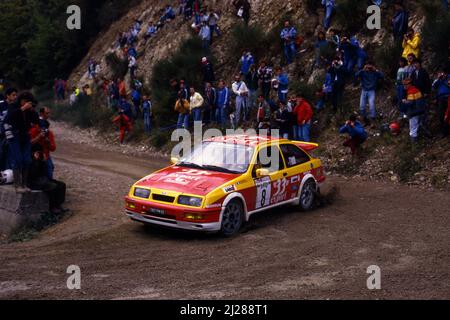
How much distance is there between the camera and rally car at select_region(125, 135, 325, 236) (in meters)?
9.91

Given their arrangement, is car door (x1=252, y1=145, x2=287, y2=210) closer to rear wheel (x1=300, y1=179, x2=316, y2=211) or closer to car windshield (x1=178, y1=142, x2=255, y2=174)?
car windshield (x1=178, y1=142, x2=255, y2=174)

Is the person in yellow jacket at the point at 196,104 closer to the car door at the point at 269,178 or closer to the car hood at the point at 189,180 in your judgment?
the car door at the point at 269,178

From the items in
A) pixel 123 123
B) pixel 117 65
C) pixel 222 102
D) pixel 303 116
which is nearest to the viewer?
pixel 303 116

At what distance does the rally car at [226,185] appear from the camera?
9.91 meters

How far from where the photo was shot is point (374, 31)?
67.3ft

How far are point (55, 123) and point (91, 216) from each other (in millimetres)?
21670

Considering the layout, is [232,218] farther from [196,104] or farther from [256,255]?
[196,104]

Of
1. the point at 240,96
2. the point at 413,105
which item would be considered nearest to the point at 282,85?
the point at 240,96

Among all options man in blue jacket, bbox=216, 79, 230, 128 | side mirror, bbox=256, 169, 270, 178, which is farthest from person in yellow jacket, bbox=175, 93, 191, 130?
side mirror, bbox=256, 169, 270, 178

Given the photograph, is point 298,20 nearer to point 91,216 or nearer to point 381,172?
point 381,172

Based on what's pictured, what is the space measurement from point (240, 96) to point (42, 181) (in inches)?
386

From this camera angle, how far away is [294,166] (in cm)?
1194

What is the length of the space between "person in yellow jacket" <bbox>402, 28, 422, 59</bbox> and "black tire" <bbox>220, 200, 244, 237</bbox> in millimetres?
8832

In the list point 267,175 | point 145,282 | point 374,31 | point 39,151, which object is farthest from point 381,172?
point 145,282
